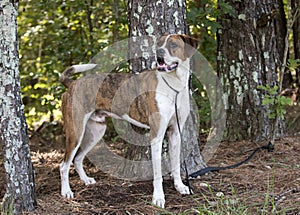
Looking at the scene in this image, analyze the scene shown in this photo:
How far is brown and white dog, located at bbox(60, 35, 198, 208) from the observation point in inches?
153

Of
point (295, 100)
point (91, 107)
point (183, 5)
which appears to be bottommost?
point (295, 100)

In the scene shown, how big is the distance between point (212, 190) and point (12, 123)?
6.04ft

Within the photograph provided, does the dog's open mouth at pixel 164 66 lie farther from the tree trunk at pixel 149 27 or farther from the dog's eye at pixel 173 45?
the tree trunk at pixel 149 27

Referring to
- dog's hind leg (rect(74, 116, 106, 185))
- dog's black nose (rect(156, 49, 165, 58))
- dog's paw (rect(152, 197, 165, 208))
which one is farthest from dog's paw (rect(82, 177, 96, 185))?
dog's black nose (rect(156, 49, 165, 58))

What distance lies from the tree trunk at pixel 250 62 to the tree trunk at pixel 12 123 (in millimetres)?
3005

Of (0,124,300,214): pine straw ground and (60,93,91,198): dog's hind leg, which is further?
(60,93,91,198): dog's hind leg

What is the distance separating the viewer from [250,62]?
5.74 m

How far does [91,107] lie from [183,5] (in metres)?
1.32

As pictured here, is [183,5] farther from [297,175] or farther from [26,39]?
[26,39]

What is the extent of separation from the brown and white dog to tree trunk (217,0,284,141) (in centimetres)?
179

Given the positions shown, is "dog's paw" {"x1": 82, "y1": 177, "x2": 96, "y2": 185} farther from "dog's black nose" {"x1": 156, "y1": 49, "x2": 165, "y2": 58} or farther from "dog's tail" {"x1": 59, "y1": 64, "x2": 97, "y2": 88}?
"dog's black nose" {"x1": 156, "y1": 49, "x2": 165, "y2": 58}

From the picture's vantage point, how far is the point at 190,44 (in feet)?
12.8

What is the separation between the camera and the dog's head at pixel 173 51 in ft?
12.4

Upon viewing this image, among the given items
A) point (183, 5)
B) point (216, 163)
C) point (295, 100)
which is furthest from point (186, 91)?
point (295, 100)
